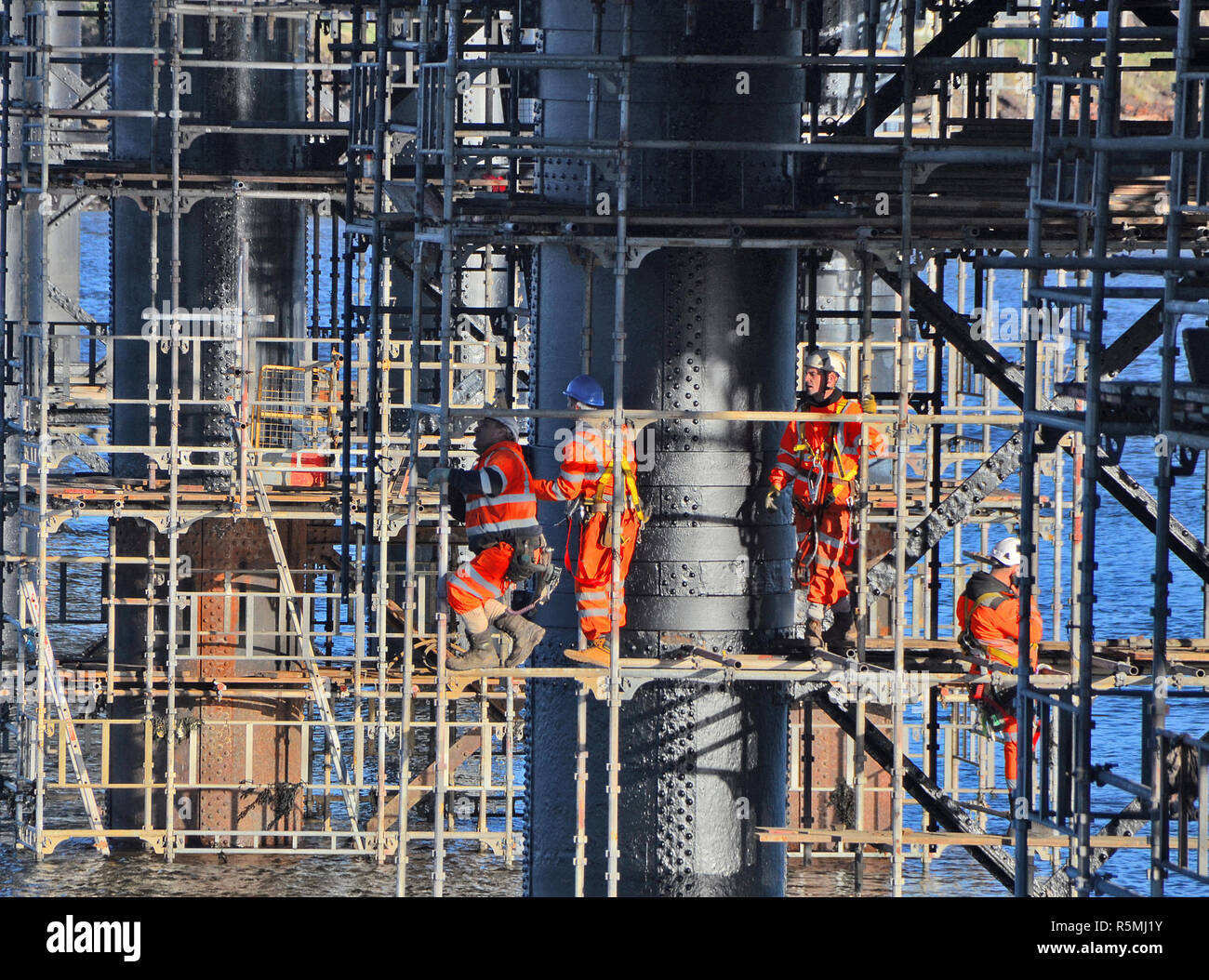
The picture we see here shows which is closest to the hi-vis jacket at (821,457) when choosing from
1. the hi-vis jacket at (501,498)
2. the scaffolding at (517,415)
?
the scaffolding at (517,415)

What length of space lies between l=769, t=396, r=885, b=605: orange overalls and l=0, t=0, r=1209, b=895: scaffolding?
0.46m

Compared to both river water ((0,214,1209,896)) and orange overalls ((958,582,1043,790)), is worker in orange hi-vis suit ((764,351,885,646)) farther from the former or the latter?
river water ((0,214,1209,896))

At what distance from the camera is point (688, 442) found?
18516mm

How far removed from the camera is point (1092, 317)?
13836 millimetres

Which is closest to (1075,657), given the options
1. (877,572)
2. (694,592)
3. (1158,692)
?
(877,572)

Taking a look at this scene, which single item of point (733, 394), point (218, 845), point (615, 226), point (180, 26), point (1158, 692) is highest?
point (180, 26)

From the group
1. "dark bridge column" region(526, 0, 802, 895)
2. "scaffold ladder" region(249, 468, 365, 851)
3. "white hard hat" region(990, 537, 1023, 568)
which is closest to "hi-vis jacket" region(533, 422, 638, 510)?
"dark bridge column" region(526, 0, 802, 895)

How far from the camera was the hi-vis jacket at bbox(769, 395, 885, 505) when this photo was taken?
1878 centimetres

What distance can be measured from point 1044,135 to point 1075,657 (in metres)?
4.98

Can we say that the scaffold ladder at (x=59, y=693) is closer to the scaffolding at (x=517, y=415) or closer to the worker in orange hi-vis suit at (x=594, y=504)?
the scaffolding at (x=517, y=415)

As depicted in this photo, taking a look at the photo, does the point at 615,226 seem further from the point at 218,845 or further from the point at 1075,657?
the point at 218,845

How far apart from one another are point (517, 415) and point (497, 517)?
76 centimetres

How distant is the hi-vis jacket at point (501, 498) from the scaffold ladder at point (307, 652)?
8.46 meters
